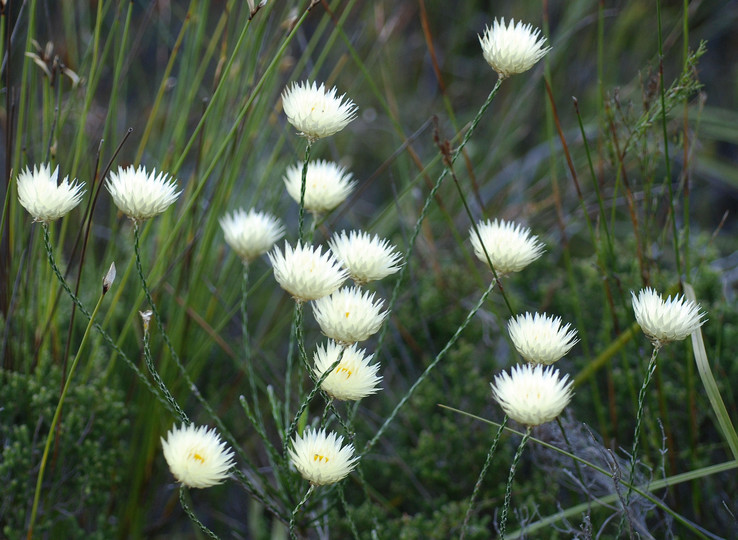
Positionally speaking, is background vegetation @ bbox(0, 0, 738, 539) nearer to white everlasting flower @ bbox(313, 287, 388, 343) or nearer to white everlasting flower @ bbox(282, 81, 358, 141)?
white everlasting flower @ bbox(282, 81, 358, 141)

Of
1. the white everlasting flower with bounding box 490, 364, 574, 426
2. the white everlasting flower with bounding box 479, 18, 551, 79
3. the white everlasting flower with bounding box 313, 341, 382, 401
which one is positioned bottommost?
the white everlasting flower with bounding box 490, 364, 574, 426

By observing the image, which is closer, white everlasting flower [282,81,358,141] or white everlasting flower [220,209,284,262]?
white everlasting flower [282,81,358,141]

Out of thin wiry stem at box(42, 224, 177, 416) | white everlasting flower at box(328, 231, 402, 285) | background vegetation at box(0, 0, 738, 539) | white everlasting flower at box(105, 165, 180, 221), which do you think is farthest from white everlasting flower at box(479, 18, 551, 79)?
thin wiry stem at box(42, 224, 177, 416)

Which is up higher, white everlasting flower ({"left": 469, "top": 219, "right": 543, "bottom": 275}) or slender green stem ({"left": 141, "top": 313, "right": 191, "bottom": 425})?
white everlasting flower ({"left": 469, "top": 219, "right": 543, "bottom": 275})

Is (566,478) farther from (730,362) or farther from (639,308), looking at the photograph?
(639,308)

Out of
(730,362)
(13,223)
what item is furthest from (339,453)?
(730,362)

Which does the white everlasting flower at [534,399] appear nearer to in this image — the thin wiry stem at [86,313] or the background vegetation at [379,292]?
the background vegetation at [379,292]
